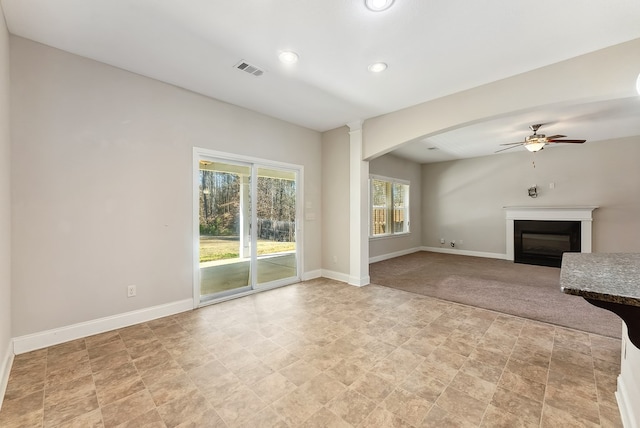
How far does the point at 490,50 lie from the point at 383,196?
491cm

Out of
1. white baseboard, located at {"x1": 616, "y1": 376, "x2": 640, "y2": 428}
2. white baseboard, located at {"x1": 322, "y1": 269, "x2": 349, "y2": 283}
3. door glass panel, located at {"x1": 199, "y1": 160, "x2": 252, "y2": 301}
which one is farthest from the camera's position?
white baseboard, located at {"x1": 322, "y1": 269, "x2": 349, "y2": 283}

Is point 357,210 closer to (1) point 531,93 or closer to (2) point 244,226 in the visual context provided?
(2) point 244,226

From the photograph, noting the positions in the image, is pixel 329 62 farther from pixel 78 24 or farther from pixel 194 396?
pixel 194 396

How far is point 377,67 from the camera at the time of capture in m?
2.86

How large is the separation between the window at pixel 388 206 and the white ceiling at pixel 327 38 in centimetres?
362

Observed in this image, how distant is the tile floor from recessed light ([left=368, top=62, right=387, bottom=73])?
285 centimetres

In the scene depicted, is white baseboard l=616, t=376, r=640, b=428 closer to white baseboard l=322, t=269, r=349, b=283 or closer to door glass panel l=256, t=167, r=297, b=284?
white baseboard l=322, t=269, r=349, b=283

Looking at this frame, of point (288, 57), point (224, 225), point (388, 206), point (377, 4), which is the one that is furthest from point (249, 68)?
point (388, 206)

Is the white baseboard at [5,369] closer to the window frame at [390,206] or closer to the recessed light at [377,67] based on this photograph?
the recessed light at [377,67]

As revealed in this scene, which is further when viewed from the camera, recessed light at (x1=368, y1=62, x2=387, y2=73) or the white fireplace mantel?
the white fireplace mantel

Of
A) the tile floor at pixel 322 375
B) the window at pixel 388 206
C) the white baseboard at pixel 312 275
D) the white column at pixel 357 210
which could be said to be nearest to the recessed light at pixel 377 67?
the white column at pixel 357 210

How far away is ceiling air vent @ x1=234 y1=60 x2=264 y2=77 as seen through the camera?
2822 mm

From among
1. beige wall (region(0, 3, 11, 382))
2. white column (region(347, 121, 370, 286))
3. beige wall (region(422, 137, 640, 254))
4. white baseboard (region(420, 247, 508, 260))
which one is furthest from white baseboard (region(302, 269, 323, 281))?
beige wall (region(422, 137, 640, 254))

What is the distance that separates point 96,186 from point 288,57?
94.9 inches
